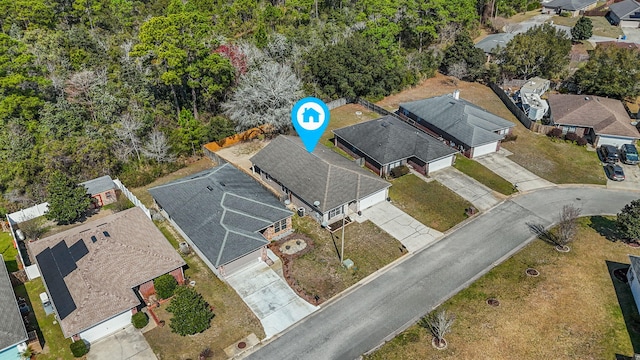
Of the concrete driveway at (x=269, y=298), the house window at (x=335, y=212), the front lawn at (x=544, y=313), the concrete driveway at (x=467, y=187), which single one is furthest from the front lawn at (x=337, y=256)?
the concrete driveway at (x=467, y=187)

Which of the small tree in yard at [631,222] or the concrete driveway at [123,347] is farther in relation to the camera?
the small tree in yard at [631,222]

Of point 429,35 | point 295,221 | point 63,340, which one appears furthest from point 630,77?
point 63,340

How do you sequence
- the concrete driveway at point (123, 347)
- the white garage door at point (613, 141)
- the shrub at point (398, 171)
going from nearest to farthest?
the concrete driveway at point (123, 347)
the shrub at point (398, 171)
the white garage door at point (613, 141)

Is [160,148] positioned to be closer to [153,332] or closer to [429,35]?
[153,332]

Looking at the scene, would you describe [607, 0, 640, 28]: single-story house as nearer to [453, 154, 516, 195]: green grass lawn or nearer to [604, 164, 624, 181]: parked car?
[604, 164, 624, 181]: parked car

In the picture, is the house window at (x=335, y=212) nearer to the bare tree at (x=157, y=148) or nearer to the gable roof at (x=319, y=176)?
the gable roof at (x=319, y=176)

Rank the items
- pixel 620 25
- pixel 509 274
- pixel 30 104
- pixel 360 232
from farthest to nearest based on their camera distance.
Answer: pixel 620 25 < pixel 30 104 < pixel 360 232 < pixel 509 274

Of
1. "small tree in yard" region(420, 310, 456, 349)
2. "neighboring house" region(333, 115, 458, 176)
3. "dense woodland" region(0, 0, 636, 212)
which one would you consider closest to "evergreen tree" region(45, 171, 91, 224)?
"dense woodland" region(0, 0, 636, 212)

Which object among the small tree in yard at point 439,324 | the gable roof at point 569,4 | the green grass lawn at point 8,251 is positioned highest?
the gable roof at point 569,4
